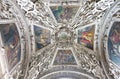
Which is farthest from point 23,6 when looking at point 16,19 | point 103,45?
point 103,45

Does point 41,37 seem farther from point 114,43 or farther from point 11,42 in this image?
point 114,43

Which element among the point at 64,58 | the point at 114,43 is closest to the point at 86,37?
the point at 114,43

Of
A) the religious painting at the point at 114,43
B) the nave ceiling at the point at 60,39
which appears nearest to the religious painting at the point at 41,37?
the nave ceiling at the point at 60,39

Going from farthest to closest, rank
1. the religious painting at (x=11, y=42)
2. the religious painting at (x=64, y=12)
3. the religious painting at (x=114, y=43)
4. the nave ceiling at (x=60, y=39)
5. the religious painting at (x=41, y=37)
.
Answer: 1. the religious painting at (x=41, y=37)
2. the religious painting at (x=114, y=43)
3. the religious painting at (x=64, y=12)
4. the nave ceiling at (x=60, y=39)
5. the religious painting at (x=11, y=42)

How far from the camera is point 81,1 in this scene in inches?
535

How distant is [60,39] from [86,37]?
142cm

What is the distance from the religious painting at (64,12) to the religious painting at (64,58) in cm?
202

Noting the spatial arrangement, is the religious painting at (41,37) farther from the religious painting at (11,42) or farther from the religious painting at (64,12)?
the religious painting at (11,42)

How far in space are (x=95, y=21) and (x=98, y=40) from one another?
4.06ft

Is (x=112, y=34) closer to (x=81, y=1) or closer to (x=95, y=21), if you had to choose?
(x=95, y=21)

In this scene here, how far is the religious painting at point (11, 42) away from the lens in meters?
13.0

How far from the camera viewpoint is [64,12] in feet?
46.5

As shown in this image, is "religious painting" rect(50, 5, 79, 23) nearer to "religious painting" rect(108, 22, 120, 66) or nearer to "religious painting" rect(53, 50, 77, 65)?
"religious painting" rect(53, 50, 77, 65)

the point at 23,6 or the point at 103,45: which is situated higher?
the point at 23,6
